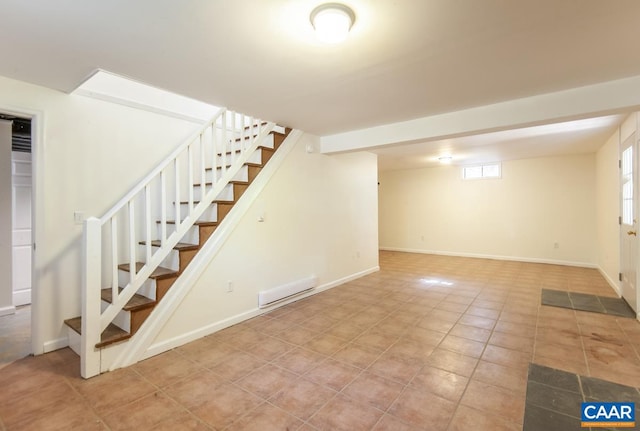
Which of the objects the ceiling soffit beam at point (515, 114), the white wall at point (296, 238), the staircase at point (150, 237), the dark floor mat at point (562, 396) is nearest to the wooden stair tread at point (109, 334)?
the staircase at point (150, 237)

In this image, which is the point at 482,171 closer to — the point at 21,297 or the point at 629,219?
the point at 629,219

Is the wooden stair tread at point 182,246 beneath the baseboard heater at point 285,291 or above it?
above

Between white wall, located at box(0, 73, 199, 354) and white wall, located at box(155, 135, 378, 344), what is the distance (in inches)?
41.4

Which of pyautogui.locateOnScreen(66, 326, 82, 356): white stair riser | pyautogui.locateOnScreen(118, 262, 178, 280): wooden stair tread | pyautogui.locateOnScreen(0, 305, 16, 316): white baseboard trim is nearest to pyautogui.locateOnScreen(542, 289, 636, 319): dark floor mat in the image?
pyautogui.locateOnScreen(118, 262, 178, 280): wooden stair tread

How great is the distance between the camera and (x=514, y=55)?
2082 mm

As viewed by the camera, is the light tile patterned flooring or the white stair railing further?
the white stair railing

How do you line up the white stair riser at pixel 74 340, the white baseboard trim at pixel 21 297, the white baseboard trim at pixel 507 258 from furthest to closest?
the white baseboard trim at pixel 507 258 < the white baseboard trim at pixel 21 297 < the white stair riser at pixel 74 340

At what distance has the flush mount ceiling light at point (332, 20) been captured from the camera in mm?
1564

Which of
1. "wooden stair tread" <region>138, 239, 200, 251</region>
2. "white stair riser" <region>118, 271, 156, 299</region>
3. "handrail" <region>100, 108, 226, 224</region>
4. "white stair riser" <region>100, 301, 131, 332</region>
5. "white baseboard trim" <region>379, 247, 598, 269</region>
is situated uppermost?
"handrail" <region>100, 108, 226, 224</region>

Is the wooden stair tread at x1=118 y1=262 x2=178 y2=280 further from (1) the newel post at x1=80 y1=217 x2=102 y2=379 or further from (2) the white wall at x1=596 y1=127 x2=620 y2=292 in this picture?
(2) the white wall at x1=596 y1=127 x2=620 y2=292

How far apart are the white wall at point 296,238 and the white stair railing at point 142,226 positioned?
0.48 metres

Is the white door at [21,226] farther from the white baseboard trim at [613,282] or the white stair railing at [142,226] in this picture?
the white baseboard trim at [613,282]

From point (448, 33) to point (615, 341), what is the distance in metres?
3.22

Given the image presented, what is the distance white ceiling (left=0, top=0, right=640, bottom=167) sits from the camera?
1610mm
